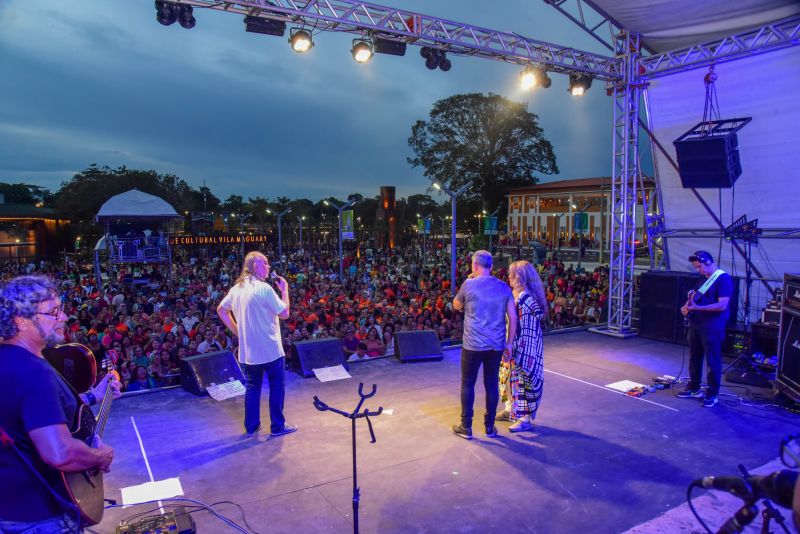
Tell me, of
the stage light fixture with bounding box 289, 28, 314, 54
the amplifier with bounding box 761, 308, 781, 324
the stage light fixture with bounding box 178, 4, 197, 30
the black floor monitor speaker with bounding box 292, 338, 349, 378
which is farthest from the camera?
the stage light fixture with bounding box 289, 28, 314, 54

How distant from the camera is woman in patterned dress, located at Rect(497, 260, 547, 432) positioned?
460 centimetres

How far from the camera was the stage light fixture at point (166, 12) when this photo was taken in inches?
233

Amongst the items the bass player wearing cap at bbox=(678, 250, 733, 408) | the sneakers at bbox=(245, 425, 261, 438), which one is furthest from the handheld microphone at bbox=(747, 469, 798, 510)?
the bass player wearing cap at bbox=(678, 250, 733, 408)

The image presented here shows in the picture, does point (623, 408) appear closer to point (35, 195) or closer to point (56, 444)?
point (56, 444)

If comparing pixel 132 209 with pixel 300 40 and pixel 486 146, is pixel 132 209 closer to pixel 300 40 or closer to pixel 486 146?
pixel 300 40

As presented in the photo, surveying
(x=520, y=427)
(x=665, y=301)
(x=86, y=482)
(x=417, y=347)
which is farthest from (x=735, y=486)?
(x=665, y=301)

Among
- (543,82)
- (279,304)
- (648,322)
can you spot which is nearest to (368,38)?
(543,82)

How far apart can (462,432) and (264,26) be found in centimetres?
530

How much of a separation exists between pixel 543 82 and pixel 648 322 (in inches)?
171

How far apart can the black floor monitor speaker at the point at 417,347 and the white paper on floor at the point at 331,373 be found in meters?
0.90

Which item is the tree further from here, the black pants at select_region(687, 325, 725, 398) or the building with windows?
the black pants at select_region(687, 325, 725, 398)

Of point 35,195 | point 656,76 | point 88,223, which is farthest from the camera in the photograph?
point 35,195

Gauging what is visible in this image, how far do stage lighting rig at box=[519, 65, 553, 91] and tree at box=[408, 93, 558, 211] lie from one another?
31.7m

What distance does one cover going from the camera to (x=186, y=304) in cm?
1313
